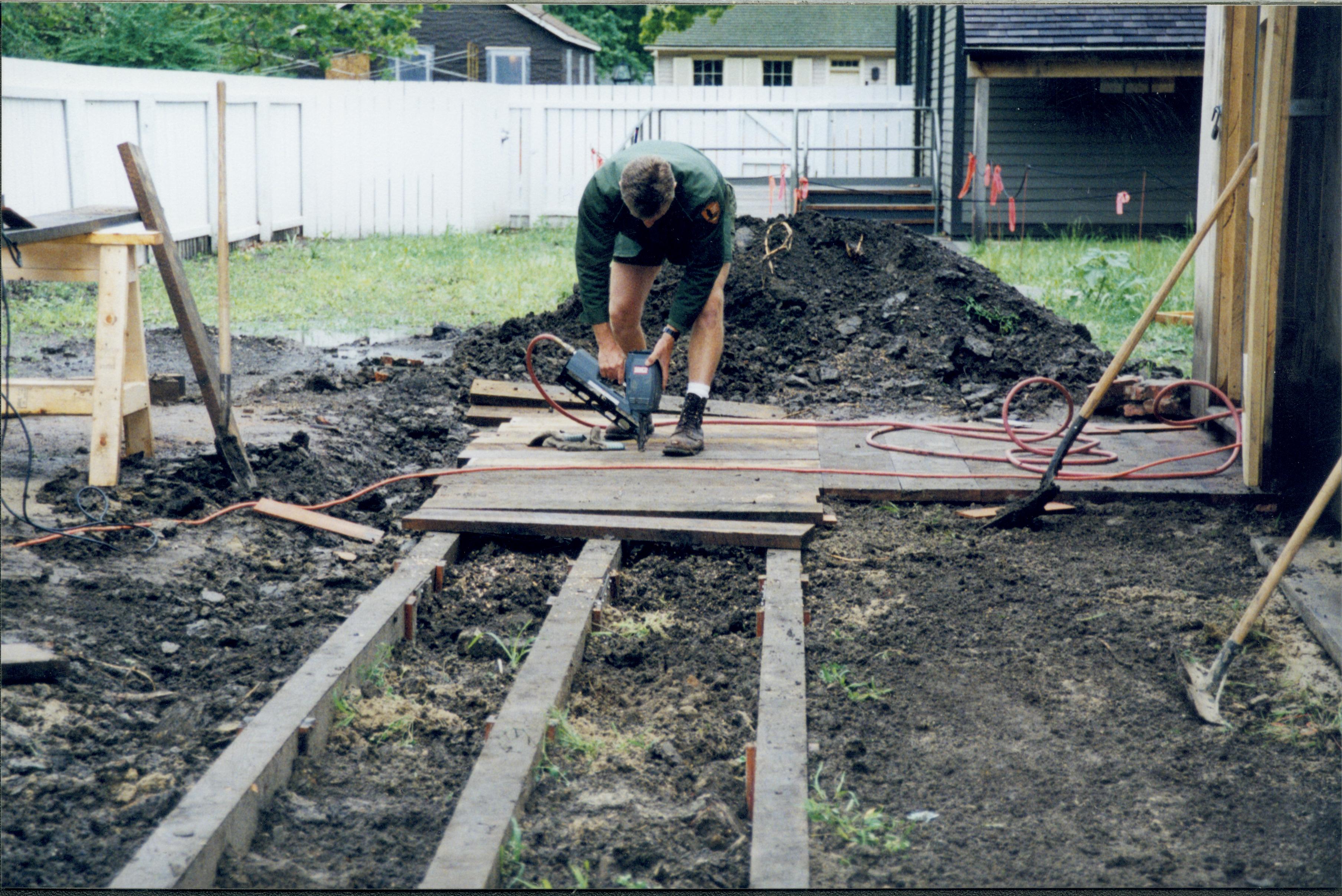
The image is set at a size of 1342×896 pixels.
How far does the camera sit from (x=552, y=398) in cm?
621

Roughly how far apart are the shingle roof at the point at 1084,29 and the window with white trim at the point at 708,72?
259 inches

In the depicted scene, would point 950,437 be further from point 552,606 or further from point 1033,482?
point 552,606

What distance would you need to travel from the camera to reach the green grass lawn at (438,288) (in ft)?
29.6

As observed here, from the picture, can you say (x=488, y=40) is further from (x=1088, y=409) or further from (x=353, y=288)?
(x=1088, y=409)

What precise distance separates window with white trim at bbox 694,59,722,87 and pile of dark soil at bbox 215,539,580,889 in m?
17.8

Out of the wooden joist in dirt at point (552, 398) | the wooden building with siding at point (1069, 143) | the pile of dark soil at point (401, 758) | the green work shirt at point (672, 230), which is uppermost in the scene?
the wooden building with siding at point (1069, 143)

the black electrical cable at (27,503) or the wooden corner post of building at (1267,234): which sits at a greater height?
the wooden corner post of building at (1267,234)

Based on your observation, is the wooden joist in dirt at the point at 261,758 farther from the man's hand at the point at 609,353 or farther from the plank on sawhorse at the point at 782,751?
the man's hand at the point at 609,353

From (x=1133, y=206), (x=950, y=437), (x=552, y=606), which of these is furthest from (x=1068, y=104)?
(x=552, y=606)

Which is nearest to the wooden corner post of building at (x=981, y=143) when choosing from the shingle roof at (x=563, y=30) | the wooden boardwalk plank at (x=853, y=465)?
the shingle roof at (x=563, y=30)

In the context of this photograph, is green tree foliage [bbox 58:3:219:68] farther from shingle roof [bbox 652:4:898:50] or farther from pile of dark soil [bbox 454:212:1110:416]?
pile of dark soil [bbox 454:212:1110:416]

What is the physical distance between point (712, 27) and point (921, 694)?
16.5 meters

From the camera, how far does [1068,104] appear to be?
1584cm

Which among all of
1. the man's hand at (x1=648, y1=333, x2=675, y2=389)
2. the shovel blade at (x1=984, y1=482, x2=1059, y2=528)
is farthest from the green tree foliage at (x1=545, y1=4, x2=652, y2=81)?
the shovel blade at (x1=984, y1=482, x2=1059, y2=528)
